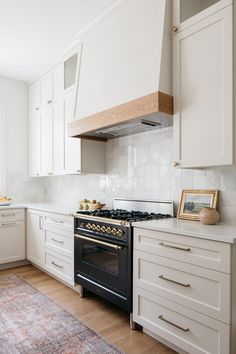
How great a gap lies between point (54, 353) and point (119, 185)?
1.74 meters

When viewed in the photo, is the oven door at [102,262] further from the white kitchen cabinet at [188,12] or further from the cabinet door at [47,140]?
the white kitchen cabinet at [188,12]

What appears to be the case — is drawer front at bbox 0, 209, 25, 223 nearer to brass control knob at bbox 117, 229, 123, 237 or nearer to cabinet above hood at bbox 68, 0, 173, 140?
cabinet above hood at bbox 68, 0, 173, 140

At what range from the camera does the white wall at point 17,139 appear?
420 cm

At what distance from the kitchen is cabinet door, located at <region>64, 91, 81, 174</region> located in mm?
24

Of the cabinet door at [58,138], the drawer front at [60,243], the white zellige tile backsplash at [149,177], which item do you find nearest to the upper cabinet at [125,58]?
the white zellige tile backsplash at [149,177]

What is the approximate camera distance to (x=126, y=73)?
7.57ft

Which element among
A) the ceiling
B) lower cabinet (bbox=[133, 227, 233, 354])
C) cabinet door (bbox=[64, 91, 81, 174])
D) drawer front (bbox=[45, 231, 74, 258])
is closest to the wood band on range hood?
cabinet door (bbox=[64, 91, 81, 174])

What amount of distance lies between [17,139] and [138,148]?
94.4 inches

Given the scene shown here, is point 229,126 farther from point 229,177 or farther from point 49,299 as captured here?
point 49,299

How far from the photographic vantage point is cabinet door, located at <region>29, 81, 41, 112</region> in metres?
4.10

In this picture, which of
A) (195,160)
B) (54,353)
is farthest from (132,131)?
(54,353)

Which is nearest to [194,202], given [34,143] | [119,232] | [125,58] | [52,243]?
[119,232]

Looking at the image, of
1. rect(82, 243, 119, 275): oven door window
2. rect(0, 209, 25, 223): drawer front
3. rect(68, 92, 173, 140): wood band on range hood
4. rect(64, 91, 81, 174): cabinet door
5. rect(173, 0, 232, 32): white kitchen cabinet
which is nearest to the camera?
rect(173, 0, 232, 32): white kitchen cabinet

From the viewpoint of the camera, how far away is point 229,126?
1.71m
